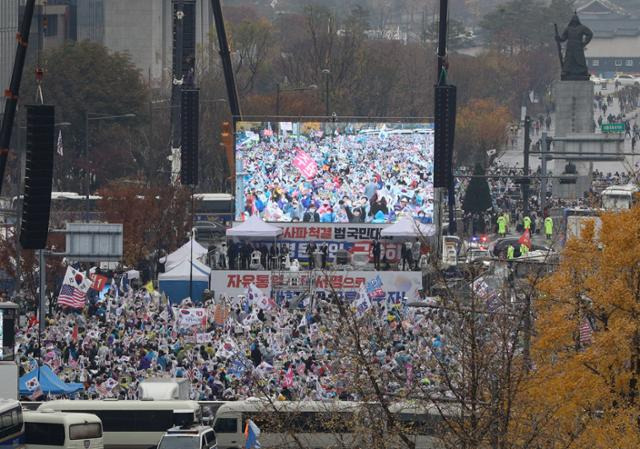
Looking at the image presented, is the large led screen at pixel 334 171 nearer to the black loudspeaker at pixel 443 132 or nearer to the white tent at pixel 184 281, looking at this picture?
the black loudspeaker at pixel 443 132

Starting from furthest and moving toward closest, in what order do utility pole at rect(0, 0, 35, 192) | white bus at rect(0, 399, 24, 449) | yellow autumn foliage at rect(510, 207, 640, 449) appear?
utility pole at rect(0, 0, 35, 192) → white bus at rect(0, 399, 24, 449) → yellow autumn foliage at rect(510, 207, 640, 449)

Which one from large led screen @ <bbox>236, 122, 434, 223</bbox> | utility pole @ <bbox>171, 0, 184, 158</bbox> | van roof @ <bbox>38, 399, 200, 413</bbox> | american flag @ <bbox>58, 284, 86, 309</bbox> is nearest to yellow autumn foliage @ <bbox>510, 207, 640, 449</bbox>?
van roof @ <bbox>38, 399, 200, 413</bbox>

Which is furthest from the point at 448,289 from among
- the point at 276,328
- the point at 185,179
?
the point at 185,179

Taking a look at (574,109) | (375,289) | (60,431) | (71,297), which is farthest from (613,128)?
(60,431)

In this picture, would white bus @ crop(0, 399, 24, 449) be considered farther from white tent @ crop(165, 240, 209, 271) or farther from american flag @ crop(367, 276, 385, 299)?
white tent @ crop(165, 240, 209, 271)

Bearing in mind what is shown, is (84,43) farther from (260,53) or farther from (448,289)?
(448,289)

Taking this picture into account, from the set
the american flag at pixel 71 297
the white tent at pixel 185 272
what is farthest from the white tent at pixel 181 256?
the american flag at pixel 71 297
